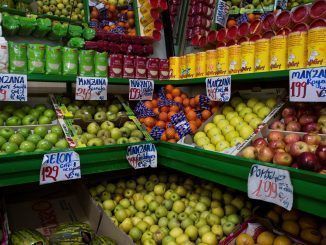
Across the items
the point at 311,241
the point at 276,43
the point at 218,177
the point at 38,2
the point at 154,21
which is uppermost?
the point at 38,2

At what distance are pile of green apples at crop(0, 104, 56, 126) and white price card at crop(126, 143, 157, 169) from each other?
0.73m

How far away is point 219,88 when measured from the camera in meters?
2.31

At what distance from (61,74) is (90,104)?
1.57 ft

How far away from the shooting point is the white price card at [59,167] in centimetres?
194

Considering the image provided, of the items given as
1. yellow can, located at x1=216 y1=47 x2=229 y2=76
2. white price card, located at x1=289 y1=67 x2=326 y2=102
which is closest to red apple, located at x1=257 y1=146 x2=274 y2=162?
white price card, located at x1=289 y1=67 x2=326 y2=102

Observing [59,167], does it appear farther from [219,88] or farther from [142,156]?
[219,88]

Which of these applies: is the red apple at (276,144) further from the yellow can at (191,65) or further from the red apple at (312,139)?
the yellow can at (191,65)

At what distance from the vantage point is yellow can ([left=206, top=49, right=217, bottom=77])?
94.6 inches

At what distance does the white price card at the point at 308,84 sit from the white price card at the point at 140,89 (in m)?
1.40

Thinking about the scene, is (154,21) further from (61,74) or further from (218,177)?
(218,177)

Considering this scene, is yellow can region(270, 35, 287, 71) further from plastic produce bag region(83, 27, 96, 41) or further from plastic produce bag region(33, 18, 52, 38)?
plastic produce bag region(33, 18, 52, 38)

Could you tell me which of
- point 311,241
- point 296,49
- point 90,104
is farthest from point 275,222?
point 90,104

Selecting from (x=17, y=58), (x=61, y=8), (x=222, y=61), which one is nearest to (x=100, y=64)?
(x=17, y=58)

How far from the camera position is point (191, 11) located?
3576 mm
